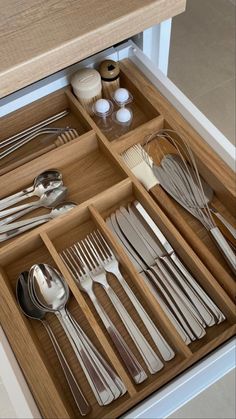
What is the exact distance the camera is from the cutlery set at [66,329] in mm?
578

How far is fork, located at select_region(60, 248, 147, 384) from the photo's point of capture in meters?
0.59

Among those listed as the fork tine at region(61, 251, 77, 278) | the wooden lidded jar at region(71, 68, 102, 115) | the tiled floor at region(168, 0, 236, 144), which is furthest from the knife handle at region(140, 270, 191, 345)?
the tiled floor at region(168, 0, 236, 144)

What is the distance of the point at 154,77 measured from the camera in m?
0.77

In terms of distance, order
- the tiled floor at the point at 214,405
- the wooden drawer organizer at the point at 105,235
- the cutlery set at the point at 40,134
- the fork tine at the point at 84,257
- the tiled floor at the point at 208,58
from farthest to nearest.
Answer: the tiled floor at the point at 208,58
the tiled floor at the point at 214,405
the cutlery set at the point at 40,134
the fork tine at the point at 84,257
the wooden drawer organizer at the point at 105,235

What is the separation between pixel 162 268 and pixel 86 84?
14.0 inches

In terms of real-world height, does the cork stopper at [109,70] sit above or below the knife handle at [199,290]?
above

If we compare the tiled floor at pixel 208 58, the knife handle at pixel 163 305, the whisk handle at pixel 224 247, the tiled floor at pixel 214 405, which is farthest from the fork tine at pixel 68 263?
the tiled floor at pixel 208 58

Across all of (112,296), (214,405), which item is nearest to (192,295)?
(112,296)

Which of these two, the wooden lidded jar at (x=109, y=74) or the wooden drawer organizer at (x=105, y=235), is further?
the wooden lidded jar at (x=109, y=74)

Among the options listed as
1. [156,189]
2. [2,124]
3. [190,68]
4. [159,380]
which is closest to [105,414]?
[159,380]

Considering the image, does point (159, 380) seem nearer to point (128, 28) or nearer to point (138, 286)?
point (138, 286)

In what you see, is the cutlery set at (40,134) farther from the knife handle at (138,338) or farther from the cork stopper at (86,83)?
the knife handle at (138,338)

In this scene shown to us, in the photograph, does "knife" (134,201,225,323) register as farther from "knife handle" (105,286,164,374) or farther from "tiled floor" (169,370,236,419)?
"tiled floor" (169,370,236,419)

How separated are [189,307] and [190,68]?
1233 millimetres
